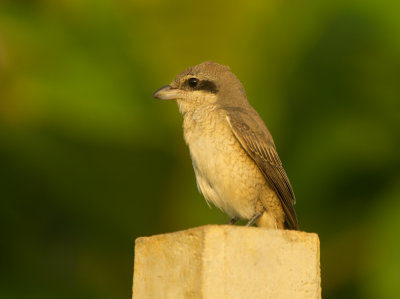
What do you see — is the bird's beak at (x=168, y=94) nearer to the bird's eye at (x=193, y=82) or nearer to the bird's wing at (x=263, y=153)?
the bird's eye at (x=193, y=82)

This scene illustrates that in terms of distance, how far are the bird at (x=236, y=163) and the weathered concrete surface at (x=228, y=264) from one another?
4.91ft

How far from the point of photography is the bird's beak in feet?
16.8

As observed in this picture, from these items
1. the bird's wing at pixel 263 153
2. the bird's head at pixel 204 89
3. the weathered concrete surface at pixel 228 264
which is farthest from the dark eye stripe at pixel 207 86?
the weathered concrete surface at pixel 228 264

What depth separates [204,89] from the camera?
508 cm

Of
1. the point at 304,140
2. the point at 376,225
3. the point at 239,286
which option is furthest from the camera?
the point at 304,140

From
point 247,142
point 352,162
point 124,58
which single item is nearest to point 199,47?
point 124,58

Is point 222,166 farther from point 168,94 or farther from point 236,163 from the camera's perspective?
point 168,94

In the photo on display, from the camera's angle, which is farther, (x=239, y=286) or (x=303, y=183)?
(x=303, y=183)

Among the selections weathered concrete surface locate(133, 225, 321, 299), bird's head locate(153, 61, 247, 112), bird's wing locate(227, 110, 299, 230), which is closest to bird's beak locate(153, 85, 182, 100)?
bird's head locate(153, 61, 247, 112)

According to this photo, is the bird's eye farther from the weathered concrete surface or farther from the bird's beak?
the weathered concrete surface

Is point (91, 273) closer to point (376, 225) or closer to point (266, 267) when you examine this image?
point (376, 225)

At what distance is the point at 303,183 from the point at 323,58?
138 cm

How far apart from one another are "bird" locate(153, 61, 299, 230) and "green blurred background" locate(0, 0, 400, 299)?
2375 millimetres

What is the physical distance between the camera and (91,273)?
23.8 ft
